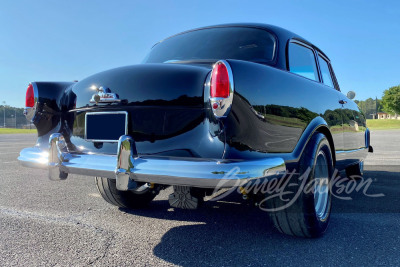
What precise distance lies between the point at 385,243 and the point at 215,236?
1.24 meters

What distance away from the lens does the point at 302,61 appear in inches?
130

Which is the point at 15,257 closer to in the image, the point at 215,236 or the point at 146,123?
the point at 146,123

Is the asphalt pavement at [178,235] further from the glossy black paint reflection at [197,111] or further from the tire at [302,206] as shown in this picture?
the glossy black paint reflection at [197,111]

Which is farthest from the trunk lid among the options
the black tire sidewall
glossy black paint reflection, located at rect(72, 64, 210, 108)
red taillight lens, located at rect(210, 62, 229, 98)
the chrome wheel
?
the chrome wheel

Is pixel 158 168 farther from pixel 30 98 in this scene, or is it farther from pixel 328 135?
pixel 328 135

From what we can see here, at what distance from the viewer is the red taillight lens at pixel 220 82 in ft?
6.83

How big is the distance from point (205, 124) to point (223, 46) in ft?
3.44

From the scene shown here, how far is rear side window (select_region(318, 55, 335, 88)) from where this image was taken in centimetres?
401

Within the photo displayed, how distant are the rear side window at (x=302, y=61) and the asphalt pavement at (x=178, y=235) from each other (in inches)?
54.3

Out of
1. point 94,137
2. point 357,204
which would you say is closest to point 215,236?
point 94,137

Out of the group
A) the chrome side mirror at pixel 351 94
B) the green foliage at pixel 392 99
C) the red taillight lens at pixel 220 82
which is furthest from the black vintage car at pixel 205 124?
the green foliage at pixel 392 99

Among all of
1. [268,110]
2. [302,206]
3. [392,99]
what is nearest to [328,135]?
[302,206]

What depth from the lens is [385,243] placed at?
254 centimetres

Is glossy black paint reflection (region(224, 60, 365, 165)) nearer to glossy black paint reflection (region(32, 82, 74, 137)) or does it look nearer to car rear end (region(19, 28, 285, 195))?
car rear end (region(19, 28, 285, 195))
